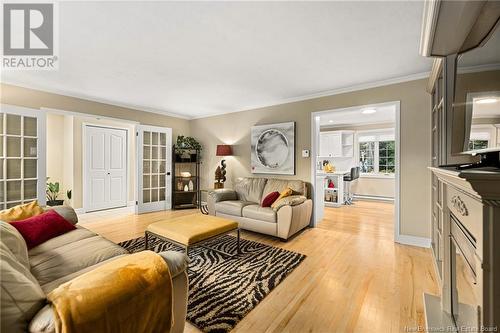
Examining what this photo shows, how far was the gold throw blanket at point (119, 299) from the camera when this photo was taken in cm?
85

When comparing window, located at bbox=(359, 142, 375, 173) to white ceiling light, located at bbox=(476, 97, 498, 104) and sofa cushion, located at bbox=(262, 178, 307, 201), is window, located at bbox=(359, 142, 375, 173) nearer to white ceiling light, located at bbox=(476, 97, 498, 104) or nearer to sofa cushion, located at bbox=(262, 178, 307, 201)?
sofa cushion, located at bbox=(262, 178, 307, 201)

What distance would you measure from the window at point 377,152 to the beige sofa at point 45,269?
6992 mm

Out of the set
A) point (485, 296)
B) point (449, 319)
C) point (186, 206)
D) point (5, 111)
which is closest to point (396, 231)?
point (449, 319)

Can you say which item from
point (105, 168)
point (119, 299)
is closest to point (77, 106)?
point (105, 168)

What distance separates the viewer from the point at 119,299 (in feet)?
3.14

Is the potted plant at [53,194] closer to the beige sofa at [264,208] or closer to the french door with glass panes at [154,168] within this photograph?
the french door with glass panes at [154,168]

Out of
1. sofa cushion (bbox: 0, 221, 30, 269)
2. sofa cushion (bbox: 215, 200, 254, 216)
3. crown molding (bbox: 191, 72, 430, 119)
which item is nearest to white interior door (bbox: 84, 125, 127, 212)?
sofa cushion (bbox: 215, 200, 254, 216)

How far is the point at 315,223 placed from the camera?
4.01 metres

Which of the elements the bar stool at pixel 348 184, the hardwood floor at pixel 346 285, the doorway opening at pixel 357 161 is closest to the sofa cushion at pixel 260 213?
the hardwood floor at pixel 346 285

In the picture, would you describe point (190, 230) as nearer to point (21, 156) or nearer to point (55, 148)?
point (21, 156)

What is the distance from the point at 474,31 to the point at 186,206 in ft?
18.3

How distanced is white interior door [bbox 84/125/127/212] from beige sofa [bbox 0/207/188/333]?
3.13 m

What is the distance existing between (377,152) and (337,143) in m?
1.26

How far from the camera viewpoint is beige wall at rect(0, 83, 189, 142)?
135 inches
